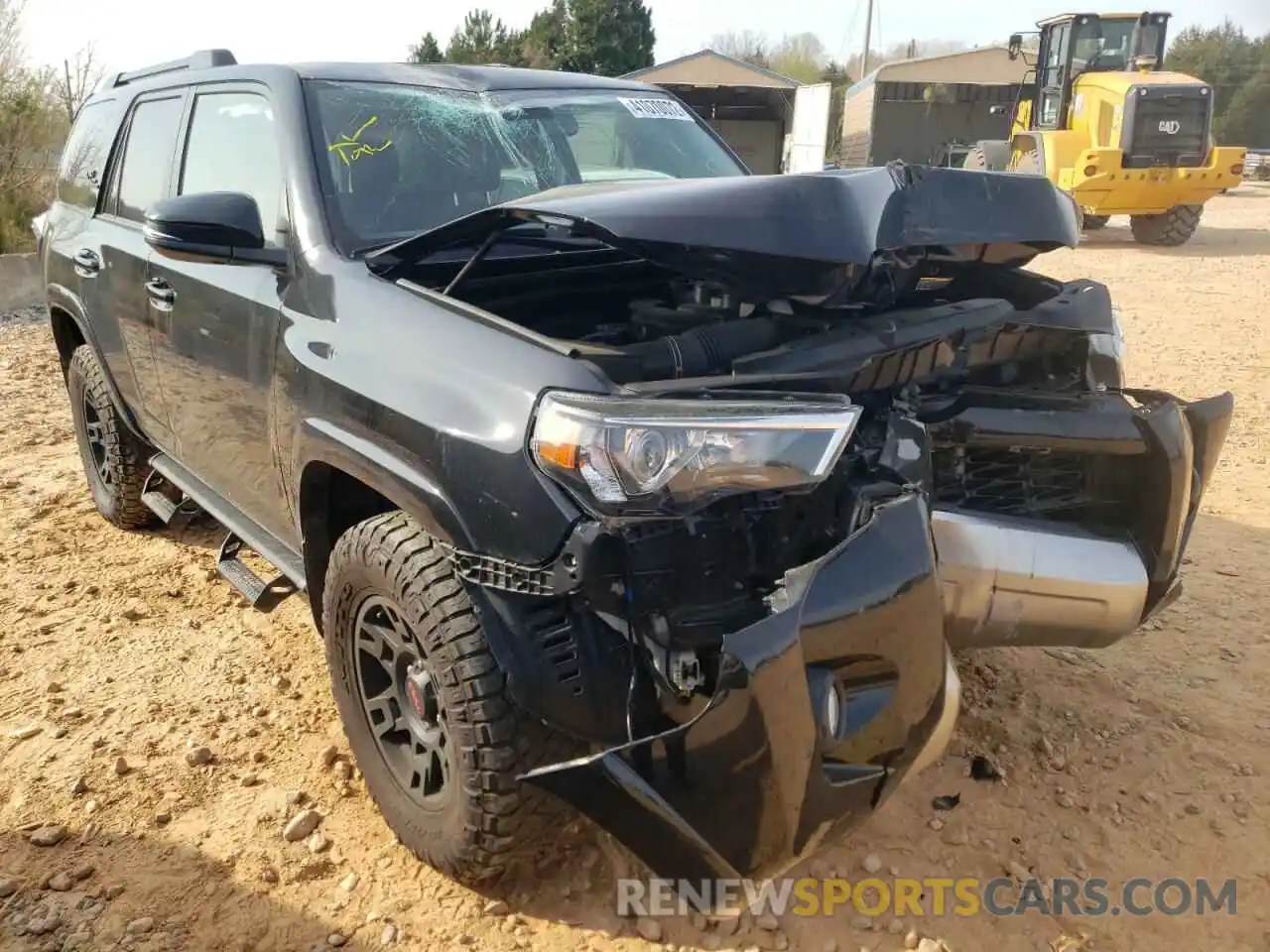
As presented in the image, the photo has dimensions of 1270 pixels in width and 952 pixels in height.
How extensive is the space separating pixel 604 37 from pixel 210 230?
1352 inches

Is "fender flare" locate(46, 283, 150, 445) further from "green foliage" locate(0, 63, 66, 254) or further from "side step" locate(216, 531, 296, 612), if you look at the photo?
"green foliage" locate(0, 63, 66, 254)

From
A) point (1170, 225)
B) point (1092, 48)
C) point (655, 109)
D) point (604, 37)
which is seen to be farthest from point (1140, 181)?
point (604, 37)

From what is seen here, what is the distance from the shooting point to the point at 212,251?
259cm

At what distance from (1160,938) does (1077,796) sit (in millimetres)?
467

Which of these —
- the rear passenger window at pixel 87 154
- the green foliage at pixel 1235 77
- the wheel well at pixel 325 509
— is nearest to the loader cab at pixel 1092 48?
the rear passenger window at pixel 87 154

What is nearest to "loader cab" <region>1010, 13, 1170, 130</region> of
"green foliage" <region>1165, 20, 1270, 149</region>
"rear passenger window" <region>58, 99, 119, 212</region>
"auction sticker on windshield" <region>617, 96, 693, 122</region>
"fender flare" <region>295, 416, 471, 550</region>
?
"auction sticker on windshield" <region>617, 96, 693, 122</region>

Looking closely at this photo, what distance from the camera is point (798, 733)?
1.65 metres

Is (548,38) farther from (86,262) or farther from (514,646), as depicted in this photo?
(514,646)

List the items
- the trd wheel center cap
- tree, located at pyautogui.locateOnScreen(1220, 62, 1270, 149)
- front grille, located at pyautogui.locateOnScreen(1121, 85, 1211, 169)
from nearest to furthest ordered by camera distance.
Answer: the trd wheel center cap
front grille, located at pyautogui.locateOnScreen(1121, 85, 1211, 169)
tree, located at pyautogui.locateOnScreen(1220, 62, 1270, 149)

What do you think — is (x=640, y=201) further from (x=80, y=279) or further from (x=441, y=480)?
(x=80, y=279)

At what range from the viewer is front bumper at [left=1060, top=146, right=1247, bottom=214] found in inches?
501

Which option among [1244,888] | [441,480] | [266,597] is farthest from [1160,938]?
[266,597]

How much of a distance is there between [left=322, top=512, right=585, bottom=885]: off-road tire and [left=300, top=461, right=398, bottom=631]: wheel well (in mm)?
208

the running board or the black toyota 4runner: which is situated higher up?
the black toyota 4runner
